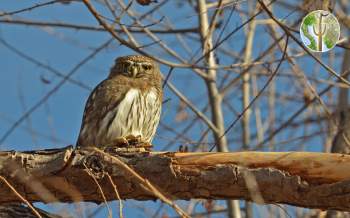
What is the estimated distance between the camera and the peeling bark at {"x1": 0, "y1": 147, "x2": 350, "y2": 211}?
4371mm

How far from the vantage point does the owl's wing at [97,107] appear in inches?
258

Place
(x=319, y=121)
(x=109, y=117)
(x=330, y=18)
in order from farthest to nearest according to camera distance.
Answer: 1. (x=319, y=121)
2. (x=109, y=117)
3. (x=330, y=18)

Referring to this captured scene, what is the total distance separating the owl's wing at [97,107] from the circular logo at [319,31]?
2415 millimetres

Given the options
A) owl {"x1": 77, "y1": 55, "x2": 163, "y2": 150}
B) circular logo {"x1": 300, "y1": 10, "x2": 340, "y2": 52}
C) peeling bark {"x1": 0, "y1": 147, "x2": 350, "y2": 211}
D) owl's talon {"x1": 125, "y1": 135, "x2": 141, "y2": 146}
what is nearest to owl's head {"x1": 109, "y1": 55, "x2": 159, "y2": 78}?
owl {"x1": 77, "y1": 55, "x2": 163, "y2": 150}

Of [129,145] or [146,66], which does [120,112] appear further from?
[146,66]

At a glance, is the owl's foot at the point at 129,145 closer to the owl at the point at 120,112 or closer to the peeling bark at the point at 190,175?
the owl at the point at 120,112

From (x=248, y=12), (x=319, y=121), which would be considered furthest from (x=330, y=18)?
(x=248, y=12)

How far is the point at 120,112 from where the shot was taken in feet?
21.2

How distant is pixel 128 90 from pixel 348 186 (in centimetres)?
288

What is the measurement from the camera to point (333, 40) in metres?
4.45

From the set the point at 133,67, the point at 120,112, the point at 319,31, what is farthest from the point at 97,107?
the point at 319,31

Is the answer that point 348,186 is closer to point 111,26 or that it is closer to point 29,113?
point 111,26

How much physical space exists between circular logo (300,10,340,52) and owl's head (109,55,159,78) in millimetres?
2991

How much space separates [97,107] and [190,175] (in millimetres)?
2275
